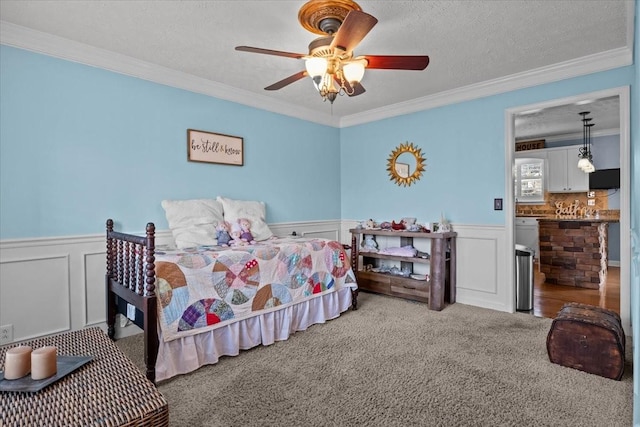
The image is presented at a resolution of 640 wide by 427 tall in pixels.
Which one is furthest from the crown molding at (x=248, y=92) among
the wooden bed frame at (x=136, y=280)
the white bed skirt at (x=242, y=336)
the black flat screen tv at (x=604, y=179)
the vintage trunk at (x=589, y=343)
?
the black flat screen tv at (x=604, y=179)

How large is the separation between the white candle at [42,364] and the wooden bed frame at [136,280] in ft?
2.53

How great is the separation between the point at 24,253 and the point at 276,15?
2.44 meters

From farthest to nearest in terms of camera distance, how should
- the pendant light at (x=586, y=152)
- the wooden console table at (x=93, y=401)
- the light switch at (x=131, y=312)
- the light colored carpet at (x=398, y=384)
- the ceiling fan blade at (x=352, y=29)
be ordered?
the pendant light at (x=586, y=152) < the light switch at (x=131, y=312) < the light colored carpet at (x=398, y=384) < the ceiling fan blade at (x=352, y=29) < the wooden console table at (x=93, y=401)

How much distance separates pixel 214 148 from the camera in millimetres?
3594

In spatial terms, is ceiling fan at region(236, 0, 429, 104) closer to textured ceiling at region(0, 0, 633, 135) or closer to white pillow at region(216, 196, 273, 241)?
textured ceiling at region(0, 0, 633, 135)

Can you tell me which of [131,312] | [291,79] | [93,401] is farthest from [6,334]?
[291,79]

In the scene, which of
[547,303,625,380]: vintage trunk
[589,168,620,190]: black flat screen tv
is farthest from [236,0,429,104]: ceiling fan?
[589,168,620,190]: black flat screen tv

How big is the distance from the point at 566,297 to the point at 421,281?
1879 mm

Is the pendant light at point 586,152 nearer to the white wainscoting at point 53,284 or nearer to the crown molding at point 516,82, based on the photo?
the crown molding at point 516,82

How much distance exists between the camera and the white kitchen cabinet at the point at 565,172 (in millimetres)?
6223

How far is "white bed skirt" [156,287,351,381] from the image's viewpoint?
2209mm

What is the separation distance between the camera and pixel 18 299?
2.48m

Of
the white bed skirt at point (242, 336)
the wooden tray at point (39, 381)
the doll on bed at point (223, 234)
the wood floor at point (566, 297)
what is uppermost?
the doll on bed at point (223, 234)

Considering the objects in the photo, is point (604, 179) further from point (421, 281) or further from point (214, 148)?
point (214, 148)
